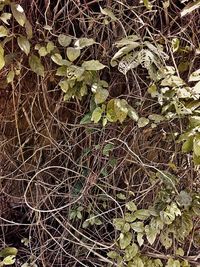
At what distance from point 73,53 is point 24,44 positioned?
13 centimetres

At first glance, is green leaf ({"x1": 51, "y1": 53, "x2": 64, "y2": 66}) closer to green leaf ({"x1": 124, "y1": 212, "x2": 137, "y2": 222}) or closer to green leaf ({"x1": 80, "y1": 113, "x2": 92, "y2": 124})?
green leaf ({"x1": 80, "y1": 113, "x2": 92, "y2": 124})

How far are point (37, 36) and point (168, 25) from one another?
1.32ft

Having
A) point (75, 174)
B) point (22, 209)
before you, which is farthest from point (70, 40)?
point (22, 209)

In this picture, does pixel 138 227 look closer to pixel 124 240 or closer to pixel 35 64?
pixel 124 240

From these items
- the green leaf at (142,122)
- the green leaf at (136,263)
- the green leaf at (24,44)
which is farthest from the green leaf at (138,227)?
the green leaf at (24,44)

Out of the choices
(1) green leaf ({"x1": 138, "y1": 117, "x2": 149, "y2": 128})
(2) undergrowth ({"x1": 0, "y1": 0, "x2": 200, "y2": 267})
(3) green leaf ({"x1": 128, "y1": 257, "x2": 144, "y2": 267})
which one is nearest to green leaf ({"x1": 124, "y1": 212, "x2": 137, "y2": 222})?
(2) undergrowth ({"x1": 0, "y1": 0, "x2": 200, "y2": 267})

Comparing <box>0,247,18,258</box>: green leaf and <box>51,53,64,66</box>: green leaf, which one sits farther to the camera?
<box>0,247,18,258</box>: green leaf

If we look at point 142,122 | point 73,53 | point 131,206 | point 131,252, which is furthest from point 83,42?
point 131,252

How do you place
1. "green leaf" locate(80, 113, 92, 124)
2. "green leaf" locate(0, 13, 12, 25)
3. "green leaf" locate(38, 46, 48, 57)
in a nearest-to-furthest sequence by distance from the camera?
"green leaf" locate(0, 13, 12, 25), "green leaf" locate(38, 46, 48, 57), "green leaf" locate(80, 113, 92, 124)

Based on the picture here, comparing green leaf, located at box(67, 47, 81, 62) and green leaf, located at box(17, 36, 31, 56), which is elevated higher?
green leaf, located at box(17, 36, 31, 56)

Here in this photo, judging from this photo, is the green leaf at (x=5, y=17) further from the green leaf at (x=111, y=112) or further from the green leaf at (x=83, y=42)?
the green leaf at (x=111, y=112)

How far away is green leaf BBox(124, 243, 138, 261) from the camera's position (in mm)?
1238

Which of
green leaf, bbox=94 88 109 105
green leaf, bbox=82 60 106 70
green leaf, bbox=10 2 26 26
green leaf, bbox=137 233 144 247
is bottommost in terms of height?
green leaf, bbox=137 233 144 247

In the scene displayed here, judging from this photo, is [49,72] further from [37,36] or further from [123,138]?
[123,138]
